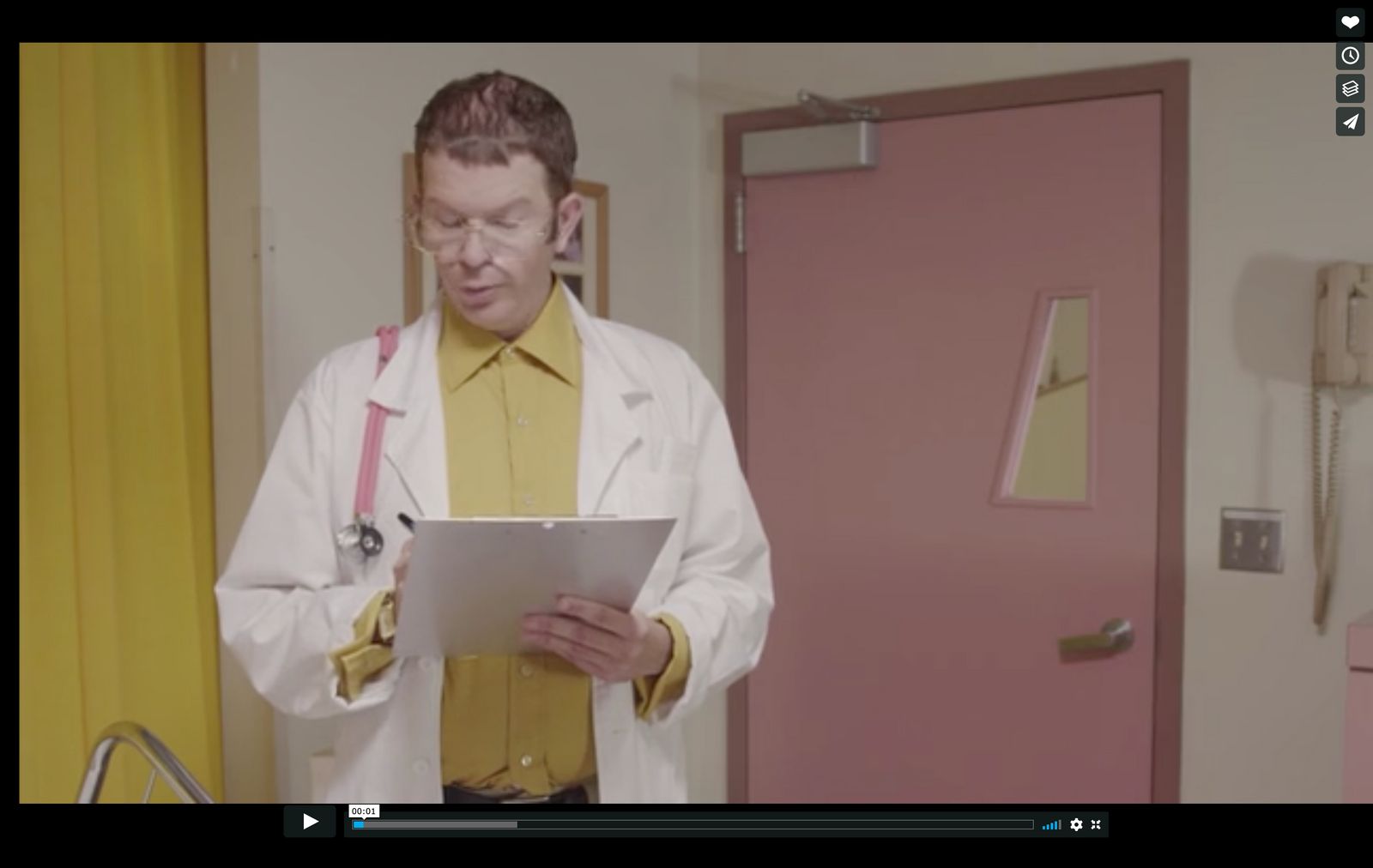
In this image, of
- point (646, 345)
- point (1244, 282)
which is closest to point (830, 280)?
point (1244, 282)

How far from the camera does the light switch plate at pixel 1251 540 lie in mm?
1862

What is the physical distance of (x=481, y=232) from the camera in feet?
3.52

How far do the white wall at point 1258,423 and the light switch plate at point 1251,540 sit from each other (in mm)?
13

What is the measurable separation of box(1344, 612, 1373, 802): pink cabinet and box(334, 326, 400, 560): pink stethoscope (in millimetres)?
799

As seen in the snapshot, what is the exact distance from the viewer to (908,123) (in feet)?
7.06

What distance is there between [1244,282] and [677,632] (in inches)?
45.6

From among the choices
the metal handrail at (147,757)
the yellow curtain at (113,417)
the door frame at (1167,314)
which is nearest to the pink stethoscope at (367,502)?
the metal handrail at (147,757)

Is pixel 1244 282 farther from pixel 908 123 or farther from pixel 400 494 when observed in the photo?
pixel 400 494

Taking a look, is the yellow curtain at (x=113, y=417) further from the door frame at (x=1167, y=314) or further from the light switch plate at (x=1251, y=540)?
the light switch plate at (x=1251, y=540)

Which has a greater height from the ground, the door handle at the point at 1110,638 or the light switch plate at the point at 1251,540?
the light switch plate at the point at 1251,540
